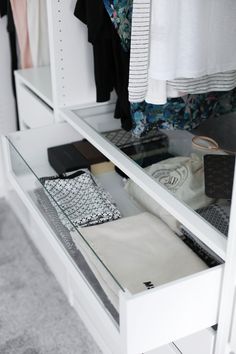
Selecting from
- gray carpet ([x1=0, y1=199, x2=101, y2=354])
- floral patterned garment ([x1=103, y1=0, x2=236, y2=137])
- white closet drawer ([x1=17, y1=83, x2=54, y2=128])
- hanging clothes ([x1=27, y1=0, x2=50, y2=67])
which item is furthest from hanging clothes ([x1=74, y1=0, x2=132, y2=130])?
gray carpet ([x1=0, y1=199, x2=101, y2=354])

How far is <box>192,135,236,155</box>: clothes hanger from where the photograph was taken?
1.43 meters

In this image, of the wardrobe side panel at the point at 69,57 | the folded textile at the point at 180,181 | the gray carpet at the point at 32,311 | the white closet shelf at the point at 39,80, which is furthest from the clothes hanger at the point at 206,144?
the gray carpet at the point at 32,311

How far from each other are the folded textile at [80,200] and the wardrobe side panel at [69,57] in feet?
1.20

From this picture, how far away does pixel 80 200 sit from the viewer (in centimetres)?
159

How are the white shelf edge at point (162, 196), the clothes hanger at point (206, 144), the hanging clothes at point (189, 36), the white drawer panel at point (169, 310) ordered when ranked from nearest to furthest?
the white drawer panel at point (169, 310), the white shelf edge at point (162, 196), the hanging clothes at point (189, 36), the clothes hanger at point (206, 144)

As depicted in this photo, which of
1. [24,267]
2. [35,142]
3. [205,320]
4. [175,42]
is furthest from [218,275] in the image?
[24,267]

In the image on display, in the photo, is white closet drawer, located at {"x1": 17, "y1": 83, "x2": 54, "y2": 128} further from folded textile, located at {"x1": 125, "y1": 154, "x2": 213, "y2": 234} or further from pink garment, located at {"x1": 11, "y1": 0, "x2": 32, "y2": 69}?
folded textile, located at {"x1": 125, "y1": 154, "x2": 213, "y2": 234}

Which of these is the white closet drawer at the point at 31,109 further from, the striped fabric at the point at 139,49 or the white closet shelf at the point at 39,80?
the striped fabric at the point at 139,49

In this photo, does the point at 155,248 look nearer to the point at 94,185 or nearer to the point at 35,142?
the point at 94,185

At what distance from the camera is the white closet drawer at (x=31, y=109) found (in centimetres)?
206

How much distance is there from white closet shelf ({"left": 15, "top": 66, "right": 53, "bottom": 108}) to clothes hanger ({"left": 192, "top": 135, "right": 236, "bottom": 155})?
0.73m

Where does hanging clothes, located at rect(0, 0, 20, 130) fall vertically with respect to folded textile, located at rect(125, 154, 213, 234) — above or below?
above

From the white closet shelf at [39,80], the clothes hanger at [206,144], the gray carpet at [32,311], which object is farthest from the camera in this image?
the white closet shelf at [39,80]

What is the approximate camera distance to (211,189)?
128cm
